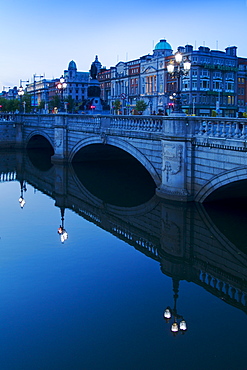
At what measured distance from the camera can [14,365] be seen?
29.9 ft

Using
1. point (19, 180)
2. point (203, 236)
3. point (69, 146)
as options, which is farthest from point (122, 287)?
point (69, 146)

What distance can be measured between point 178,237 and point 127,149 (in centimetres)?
1118

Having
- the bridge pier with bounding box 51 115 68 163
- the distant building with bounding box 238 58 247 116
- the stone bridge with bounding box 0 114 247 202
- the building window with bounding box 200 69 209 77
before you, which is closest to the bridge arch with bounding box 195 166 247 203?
the stone bridge with bounding box 0 114 247 202

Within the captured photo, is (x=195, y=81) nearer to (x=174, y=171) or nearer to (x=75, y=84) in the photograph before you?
(x=174, y=171)

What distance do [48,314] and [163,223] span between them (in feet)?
31.2

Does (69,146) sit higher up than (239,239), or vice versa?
(69,146)

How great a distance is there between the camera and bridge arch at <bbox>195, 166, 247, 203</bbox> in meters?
18.1

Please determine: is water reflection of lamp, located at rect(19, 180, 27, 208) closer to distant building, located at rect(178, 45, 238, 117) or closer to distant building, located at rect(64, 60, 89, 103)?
distant building, located at rect(178, 45, 238, 117)

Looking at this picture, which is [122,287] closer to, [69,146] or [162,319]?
[162,319]

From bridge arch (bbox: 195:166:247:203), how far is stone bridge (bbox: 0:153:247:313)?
0.57m

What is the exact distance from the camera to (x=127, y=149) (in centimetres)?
2805

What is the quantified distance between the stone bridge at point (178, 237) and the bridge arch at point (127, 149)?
58.4 inches

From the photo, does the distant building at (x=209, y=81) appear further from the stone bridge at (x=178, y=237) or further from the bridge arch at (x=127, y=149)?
the stone bridge at (x=178, y=237)

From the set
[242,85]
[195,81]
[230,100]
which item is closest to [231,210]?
[195,81]
